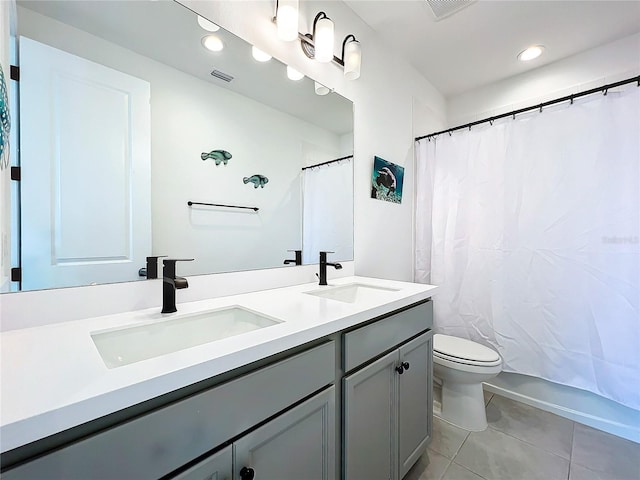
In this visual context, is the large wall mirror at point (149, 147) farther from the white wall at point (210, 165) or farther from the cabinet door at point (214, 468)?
the cabinet door at point (214, 468)

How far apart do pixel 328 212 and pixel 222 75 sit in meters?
0.86

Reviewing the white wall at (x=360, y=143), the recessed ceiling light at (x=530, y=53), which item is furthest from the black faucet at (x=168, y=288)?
the recessed ceiling light at (x=530, y=53)

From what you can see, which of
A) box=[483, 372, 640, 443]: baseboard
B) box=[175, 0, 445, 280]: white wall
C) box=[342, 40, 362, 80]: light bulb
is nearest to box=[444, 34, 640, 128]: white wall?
box=[175, 0, 445, 280]: white wall

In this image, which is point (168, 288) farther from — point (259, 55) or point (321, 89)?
point (321, 89)

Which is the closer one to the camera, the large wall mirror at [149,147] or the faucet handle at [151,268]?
the large wall mirror at [149,147]

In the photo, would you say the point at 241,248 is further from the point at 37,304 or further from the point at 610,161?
the point at 610,161

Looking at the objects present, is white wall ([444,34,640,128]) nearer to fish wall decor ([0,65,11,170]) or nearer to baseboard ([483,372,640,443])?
baseboard ([483,372,640,443])

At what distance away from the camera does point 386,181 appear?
2.01 meters

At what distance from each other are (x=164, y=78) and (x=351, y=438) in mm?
1447

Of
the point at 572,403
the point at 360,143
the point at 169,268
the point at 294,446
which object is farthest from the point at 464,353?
the point at 169,268

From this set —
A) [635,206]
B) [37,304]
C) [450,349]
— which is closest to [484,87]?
[635,206]

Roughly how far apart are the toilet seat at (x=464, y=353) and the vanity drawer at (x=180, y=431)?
1.25 m

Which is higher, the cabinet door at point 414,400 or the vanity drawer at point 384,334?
the vanity drawer at point 384,334

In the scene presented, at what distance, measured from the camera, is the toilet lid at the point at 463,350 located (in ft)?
5.36
